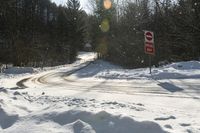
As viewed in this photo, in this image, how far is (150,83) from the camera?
17.1 m

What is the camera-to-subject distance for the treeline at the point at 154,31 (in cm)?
3712

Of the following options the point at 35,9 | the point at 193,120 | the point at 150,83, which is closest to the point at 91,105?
the point at 193,120

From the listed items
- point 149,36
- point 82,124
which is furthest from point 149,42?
point 82,124

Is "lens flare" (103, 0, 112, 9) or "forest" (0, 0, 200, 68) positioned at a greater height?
"lens flare" (103, 0, 112, 9)

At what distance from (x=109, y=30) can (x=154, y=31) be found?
15264 millimetres

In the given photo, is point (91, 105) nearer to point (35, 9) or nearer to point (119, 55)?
point (119, 55)

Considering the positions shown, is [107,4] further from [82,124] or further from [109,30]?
[82,124]

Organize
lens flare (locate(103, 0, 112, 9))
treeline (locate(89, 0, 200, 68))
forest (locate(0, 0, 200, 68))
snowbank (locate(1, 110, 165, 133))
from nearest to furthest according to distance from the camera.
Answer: snowbank (locate(1, 110, 165, 133)) < treeline (locate(89, 0, 200, 68)) < forest (locate(0, 0, 200, 68)) < lens flare (locate(103, 0, 112, 9))

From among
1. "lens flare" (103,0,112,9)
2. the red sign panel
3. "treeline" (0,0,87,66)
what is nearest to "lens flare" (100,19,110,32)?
"lens flare" (103,0,112,9)

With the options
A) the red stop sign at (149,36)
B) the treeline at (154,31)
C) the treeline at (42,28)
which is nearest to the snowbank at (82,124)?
the red stop sign at (149,36)

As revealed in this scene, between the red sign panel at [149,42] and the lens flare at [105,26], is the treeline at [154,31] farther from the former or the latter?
the red sign panel at [149,42]

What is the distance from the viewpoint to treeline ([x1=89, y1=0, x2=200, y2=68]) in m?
37.1

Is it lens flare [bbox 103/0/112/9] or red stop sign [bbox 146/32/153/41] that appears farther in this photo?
lens flare [bbox 103/0/112/9]

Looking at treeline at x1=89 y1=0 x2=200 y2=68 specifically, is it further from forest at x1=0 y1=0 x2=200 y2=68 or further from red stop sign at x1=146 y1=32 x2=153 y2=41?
red stop sign at x1=146 y1=32 x2=153 y2=41
